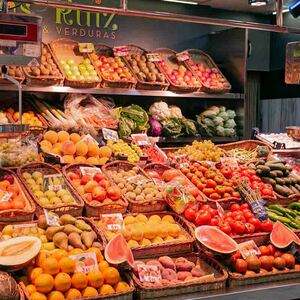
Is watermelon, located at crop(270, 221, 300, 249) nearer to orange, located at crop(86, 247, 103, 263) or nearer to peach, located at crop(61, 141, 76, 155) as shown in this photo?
orange, located at crop(86, 247, 103, 263)

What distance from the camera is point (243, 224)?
3.68 meters

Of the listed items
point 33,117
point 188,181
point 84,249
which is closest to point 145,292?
point 84,249

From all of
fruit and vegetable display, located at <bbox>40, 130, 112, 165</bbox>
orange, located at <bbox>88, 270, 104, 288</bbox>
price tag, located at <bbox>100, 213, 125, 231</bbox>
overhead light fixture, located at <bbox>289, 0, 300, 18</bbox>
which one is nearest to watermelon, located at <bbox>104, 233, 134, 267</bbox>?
orange, located at <bbox>88, 270, 104, 288</bbox>

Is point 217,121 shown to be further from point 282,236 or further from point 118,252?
point 118,252

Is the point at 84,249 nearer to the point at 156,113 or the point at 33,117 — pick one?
the point at 33,117

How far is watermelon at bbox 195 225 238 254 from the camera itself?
10.9ft

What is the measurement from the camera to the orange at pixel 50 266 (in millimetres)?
2859

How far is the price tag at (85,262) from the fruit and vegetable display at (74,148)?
1.44 meters

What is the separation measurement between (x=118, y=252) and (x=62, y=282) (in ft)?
1.38

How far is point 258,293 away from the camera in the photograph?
10.6 ft

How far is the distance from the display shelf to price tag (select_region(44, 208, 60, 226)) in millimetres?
827

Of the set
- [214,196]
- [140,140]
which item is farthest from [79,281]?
[140,140]

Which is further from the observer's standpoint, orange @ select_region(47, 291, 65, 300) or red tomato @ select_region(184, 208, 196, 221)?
red tomato @ select_region(184, 208, 196, 221)

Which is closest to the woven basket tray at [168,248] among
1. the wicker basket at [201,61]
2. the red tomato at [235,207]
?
the red tomato at [235,207]
